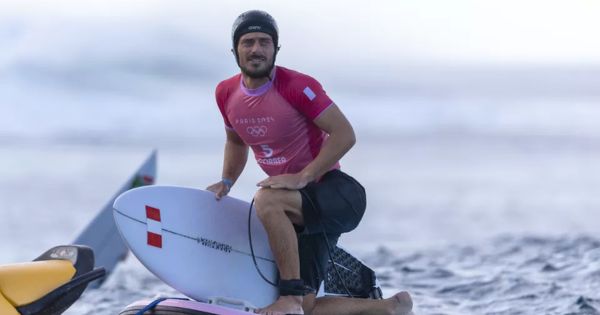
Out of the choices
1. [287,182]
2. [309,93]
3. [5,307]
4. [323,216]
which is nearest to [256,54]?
[309,93]

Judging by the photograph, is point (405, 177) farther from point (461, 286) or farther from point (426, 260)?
point (461, 286)

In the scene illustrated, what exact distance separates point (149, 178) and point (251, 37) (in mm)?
6593

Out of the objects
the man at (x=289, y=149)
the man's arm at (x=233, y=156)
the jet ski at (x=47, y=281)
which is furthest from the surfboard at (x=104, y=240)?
the jet ski at (x=47, y=281)

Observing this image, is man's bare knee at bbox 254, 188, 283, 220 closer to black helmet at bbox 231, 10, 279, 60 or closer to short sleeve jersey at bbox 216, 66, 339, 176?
short sleeve jersey at bbox 216, 66, 339, 176

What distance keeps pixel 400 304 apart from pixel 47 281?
82.0 inches

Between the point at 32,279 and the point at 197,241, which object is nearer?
the point at 32,279

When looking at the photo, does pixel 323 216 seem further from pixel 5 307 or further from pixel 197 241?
pixel 5 307

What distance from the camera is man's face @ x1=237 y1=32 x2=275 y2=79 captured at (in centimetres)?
601

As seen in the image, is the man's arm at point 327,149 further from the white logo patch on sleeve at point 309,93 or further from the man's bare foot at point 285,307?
the man's bare foot at point 285,307

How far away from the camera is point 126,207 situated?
19.9 feet

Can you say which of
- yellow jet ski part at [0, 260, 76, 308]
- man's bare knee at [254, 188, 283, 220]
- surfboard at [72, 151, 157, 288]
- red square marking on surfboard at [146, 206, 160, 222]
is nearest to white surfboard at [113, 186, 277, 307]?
red square marking on surfboard at [146, 206, 160, 222]

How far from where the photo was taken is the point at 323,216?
6129mm

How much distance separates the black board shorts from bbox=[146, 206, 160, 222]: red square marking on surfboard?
27.2 inches

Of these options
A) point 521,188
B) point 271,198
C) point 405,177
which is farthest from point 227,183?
point 405,177
